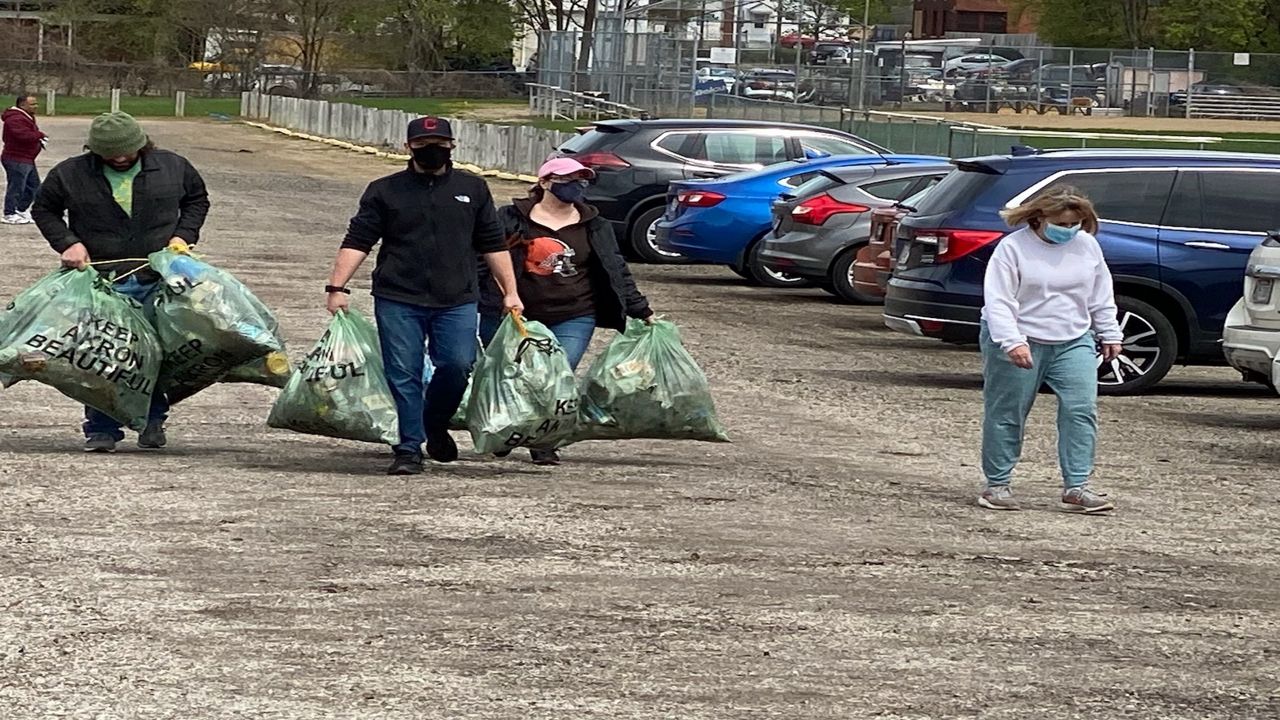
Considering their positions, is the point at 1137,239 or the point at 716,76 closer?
the point at 1137,239

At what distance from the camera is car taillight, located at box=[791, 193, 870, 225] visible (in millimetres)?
21016

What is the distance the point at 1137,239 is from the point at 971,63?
63.0m

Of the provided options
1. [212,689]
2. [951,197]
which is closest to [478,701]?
[212,689]

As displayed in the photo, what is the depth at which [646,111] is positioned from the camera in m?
52.2

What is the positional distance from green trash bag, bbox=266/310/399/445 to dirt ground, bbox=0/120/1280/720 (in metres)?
0.25

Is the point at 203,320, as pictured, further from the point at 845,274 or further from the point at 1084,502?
the point at 845,274

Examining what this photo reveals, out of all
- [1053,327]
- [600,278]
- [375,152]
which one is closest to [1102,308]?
[1053,327]

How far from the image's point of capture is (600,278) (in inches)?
439

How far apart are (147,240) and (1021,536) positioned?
4426 millimetres

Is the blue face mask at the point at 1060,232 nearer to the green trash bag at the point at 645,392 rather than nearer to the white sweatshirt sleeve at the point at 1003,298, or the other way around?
the white sweatshirt sleeve at the point at 1003,298

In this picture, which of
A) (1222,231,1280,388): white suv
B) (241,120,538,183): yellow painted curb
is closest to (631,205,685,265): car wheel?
(241,120,538,183): yellow painted curb

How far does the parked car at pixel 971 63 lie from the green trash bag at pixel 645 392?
5824 cm

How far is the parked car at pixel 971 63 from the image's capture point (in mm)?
71312

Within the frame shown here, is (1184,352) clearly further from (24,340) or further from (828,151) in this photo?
(828,151)
